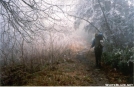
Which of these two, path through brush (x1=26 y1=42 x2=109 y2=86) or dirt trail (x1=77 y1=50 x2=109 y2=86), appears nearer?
path through brush (x1=26 y1=42 x2=109 y2=86)

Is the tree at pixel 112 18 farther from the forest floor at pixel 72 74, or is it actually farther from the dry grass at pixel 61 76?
the dry grass at pixel 61 76

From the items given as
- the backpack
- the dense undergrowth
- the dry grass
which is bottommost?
the dry grass

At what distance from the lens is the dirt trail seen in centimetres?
485

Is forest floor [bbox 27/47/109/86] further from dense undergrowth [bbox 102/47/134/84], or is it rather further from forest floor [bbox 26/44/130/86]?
dense undergrowth [bbox 102/47/134/84]

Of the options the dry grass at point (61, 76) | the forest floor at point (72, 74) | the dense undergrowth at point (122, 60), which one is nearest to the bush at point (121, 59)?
the dense undergrowth at point (122, 60)

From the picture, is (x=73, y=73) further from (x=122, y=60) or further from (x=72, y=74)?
(x=122, y=60)

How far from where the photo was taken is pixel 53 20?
4.76 meters

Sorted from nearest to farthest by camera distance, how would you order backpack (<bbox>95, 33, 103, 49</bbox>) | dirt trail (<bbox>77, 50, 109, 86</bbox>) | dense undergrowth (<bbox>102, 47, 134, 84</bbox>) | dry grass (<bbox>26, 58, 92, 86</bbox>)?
dry grass (<bbox>26, 58, 92, 86</bbox>) < dirt trail (<bbox>77, 50, 109, 86</bbox>) < dense undergrowth (<bbox>102, 47, 134, 84</bbox>) < backpack (<bbox>95, 33, 103, 49</bbox>)

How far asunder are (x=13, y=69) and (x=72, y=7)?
2.06 meters

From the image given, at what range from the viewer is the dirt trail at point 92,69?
15.9ft

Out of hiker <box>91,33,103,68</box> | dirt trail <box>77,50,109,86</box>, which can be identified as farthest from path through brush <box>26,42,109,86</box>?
hiker <box>91,33,103,68</box>

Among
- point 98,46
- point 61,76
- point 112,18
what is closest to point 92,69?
point 98,46

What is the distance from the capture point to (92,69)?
565 cm

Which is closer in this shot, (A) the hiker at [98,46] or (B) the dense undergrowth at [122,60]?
(B) the dense undergrowth at [122,60]
